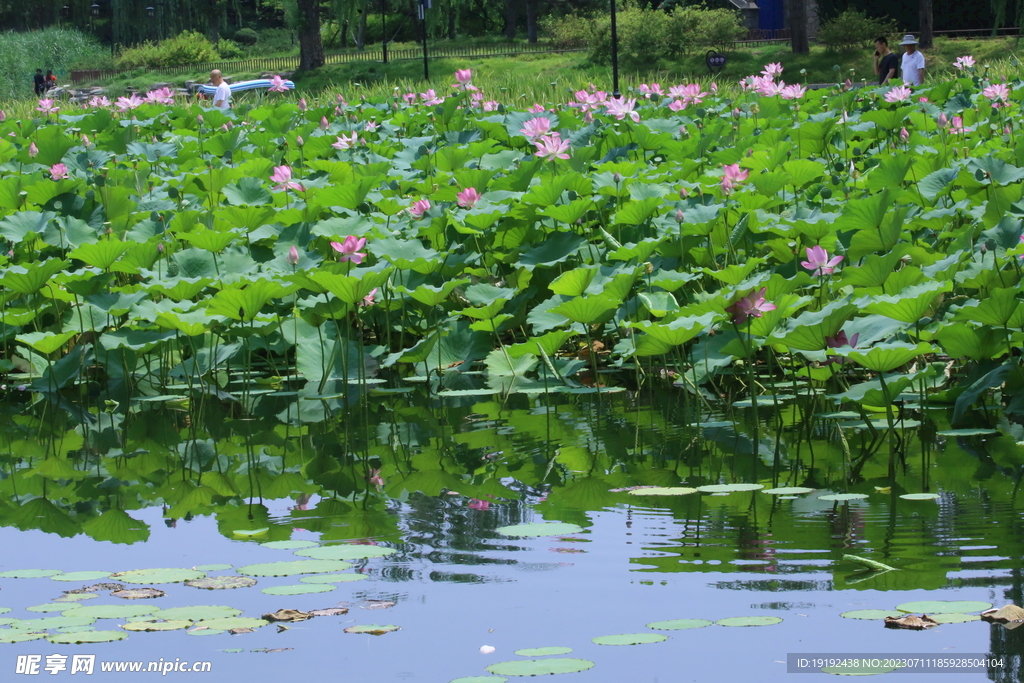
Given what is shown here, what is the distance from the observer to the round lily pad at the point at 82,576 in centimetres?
180

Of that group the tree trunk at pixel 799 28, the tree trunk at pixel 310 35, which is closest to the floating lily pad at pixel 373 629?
the tree trunk at pixel 799 28

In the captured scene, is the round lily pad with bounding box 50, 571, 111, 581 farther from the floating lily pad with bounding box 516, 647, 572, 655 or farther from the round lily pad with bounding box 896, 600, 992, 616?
the round lily pad with bounding box 896, 600, 992, 616

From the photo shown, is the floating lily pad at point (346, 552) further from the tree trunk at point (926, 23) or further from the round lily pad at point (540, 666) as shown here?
the tree trunk at point (926, 23)

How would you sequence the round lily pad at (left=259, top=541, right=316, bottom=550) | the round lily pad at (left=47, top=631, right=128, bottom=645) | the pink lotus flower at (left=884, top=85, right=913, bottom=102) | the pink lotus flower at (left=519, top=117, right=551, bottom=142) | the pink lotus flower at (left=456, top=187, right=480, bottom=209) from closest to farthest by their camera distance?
the round lily pad at (left=47, top=631, right=128, bottom=645) < the round lily pad at (left=259, top=541, right=316, bottom=550) < the pink lotus flower at (left=456, top=187, right=480, bottom=209) < the pink lotus flower at (left=519, top=117, right=551, bottom=142) < the pink lotus flower at (left=884, top=85, right=913, bottom=102)

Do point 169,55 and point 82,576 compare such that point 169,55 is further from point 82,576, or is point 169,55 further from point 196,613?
point 196,613

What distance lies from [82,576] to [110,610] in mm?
213

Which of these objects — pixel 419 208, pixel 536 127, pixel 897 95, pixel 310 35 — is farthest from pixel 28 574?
pixel 310 35

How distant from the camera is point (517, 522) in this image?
6.75 feet

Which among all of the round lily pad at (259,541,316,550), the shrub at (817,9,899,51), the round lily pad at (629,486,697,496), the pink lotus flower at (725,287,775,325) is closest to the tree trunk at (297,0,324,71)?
the shrub at (817,9,899,51)

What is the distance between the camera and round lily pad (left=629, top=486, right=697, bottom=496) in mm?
2186

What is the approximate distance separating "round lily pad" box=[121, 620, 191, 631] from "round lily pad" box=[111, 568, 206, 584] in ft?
0.61

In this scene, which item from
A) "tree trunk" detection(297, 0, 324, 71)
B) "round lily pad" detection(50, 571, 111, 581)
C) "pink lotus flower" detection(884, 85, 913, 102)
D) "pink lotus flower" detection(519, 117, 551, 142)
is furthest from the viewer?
"tree trunk" detection(297, 0, 324, 71)

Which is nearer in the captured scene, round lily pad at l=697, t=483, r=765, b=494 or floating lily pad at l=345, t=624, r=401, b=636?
floating lily pad at l=345, t=624, r=401, b=636

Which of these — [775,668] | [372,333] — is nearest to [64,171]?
[372,333]
